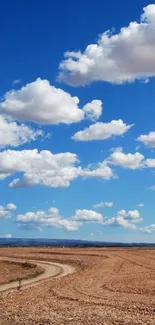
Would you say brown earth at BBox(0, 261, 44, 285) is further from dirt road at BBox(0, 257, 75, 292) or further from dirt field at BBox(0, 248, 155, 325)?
dirt field at BBox(0, 248, 155, 325)

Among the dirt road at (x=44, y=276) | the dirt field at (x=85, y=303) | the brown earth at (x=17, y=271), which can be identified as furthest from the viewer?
the brown earth at (x=17, y=271)

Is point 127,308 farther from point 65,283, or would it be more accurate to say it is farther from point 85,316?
point 65,283

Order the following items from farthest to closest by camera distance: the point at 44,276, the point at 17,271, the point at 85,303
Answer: the point at 17,271, the point at 44,276, the point at 85,303

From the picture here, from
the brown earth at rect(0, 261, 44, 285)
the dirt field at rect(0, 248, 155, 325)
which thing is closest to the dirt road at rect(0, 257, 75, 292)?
the brown earth at rect(0, 261, 44, 285)

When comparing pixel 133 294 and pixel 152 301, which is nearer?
pixel 152 301

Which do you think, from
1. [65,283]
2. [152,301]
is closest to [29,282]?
[65,283]

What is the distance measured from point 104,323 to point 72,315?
311cm

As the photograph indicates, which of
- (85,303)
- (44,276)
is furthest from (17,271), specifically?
(85,303)

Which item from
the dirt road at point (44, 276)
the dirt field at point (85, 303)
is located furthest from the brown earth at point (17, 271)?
the dirt field at point (85, 303)

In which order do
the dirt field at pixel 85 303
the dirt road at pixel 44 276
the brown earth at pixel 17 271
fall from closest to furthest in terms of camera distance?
the dirt field at pixel 85 303 < the dirt road at pixel 44 276 < the brown earth at pixel 17 271

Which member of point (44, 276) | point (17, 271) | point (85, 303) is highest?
point (17, 271)

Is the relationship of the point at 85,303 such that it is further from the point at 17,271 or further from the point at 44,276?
the point at 17,271

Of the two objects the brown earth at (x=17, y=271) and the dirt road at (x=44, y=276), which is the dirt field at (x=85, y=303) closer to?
the dirt road at (x=44, y=276)

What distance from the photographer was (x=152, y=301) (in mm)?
32688
